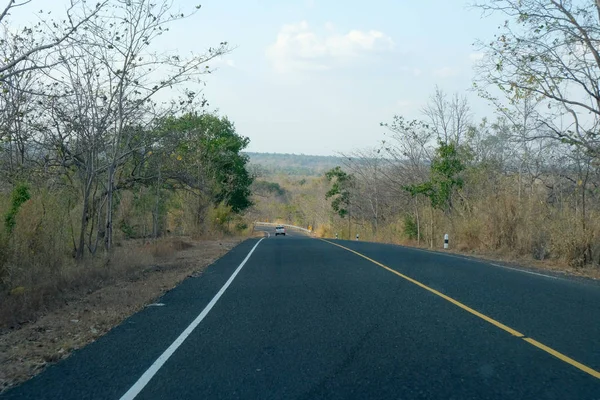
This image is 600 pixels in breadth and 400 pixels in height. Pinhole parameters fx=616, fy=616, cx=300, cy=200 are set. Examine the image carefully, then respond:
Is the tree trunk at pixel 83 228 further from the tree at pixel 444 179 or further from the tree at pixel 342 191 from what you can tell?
the tree at pixel 342 191

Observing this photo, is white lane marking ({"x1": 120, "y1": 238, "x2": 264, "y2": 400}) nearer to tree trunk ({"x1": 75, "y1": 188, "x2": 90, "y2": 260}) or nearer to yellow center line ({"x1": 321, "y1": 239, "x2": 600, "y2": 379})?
yellow center line ({"x1": 321, "y1": 239, "x2": 600, "y2": 379})

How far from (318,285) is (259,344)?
6.14 meters

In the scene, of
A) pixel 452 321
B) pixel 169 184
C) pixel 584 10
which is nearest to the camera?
pixel 452 321

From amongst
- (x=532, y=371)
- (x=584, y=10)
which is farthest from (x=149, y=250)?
(x=532, y=371)

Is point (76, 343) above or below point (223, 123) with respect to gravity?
below

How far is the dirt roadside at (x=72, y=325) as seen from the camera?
7.66 meters

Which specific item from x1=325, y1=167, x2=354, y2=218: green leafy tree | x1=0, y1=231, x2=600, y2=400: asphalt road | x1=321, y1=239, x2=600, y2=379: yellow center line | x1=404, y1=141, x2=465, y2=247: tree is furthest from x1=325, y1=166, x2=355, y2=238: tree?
x1=0, y1=231, x2=600, y2=400: asphalt road

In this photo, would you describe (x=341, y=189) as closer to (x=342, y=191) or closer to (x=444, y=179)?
(x=342, y=191)

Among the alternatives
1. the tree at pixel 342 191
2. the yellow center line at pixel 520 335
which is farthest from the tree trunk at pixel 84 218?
the tree at pixel 342 191

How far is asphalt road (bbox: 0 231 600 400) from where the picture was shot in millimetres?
6336

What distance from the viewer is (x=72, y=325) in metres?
10.3

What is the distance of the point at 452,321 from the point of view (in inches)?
384

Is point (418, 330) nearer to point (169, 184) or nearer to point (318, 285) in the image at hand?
point (318, 285)

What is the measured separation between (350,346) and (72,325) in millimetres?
4934
